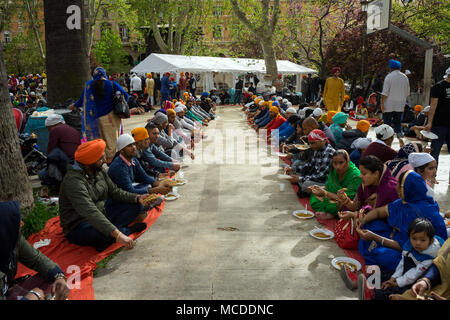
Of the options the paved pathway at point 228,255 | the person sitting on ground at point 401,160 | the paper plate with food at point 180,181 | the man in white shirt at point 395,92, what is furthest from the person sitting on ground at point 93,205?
the man in white shirt at point 395,92

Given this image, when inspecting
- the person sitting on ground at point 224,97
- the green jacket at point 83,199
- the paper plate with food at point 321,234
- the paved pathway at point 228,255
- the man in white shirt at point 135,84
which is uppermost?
the man in white shirt at point 135,84

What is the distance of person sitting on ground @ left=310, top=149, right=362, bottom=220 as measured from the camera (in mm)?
4273

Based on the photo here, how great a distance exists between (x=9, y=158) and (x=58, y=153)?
79 cm

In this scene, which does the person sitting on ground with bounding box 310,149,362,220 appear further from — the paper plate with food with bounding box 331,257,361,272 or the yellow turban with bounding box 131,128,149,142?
the yellow turban with bounding box 131,128,149,142

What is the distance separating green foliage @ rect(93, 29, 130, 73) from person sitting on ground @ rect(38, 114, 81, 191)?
37.6 metres

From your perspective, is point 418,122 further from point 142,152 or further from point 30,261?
point 30,261

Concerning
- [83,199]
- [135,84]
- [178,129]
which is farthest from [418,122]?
[135,84]

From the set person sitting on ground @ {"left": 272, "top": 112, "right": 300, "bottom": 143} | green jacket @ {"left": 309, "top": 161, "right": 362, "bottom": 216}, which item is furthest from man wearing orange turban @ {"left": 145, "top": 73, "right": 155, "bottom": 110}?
green jacket @ {"left": 309, "top": 161, "right": 362, "bottom": 216}

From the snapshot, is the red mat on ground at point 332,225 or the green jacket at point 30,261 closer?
the green jacket at point 30,261

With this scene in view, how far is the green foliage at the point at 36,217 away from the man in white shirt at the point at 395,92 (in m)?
6.91

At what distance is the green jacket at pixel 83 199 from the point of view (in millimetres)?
3443

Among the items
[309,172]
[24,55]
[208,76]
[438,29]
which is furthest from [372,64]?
[24,55]

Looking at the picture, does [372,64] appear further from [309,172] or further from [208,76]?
[309,172]

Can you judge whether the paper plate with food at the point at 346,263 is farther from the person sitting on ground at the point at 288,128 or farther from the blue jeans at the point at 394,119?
the blue jeans at the point at 394,119
